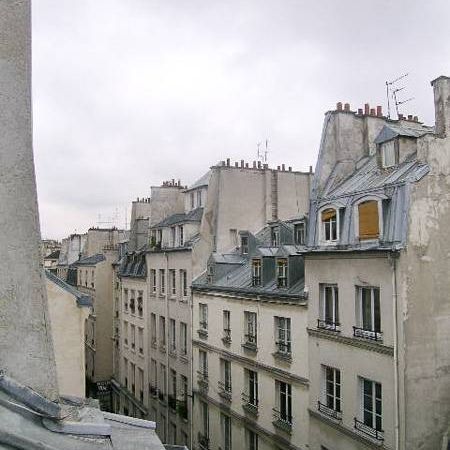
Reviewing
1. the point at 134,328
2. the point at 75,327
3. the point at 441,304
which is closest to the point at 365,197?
the point at 441,304

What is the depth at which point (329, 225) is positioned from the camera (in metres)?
20.2

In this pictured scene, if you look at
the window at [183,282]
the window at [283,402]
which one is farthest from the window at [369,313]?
the window at [183,282]

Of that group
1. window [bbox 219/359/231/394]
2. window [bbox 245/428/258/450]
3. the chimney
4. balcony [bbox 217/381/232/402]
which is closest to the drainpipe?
the chimney

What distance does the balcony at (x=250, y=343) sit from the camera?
24028mm

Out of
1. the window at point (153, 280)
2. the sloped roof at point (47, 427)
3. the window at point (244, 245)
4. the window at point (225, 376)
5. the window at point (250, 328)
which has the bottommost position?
the window at point (225, 376)

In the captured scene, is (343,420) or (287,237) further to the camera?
(287,237)

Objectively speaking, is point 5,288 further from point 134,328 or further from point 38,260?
point 134,328

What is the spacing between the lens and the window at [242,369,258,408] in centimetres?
2433

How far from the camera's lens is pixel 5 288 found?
4434 mm

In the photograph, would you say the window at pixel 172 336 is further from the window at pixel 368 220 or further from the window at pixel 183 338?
the window at pixel 368 220

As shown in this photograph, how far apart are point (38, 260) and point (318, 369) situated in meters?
17.0

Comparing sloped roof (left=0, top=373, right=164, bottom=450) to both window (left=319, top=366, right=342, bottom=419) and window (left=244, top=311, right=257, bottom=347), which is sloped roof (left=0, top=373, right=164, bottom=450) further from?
window (left=244, top=311, right=257, bottom=347)

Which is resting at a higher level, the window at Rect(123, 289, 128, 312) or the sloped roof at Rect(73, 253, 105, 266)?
the sloped roof at Rect(73, 253, 105, 266)

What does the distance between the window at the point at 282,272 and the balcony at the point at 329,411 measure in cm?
554
